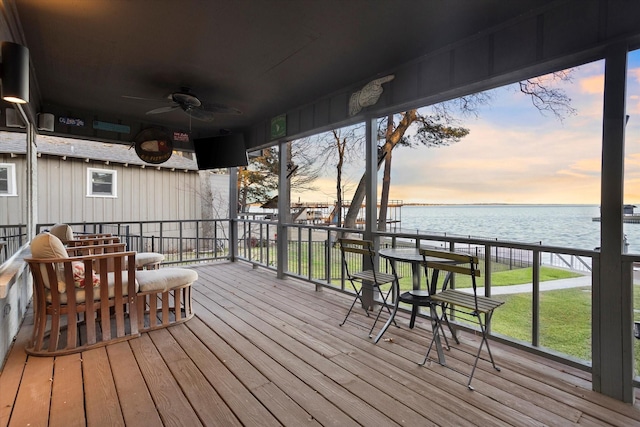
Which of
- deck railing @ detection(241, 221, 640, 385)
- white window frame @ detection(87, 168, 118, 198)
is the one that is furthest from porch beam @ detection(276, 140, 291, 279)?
white window frame @ detection(87, 168, 118, 198)

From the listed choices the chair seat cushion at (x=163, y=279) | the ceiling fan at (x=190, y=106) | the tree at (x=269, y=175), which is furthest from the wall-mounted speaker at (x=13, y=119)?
the tree at (x=269, y=175)

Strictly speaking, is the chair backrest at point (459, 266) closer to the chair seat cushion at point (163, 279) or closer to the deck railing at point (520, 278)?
the deck railing at point (520, 278)

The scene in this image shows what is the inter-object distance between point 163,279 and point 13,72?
6.55ft

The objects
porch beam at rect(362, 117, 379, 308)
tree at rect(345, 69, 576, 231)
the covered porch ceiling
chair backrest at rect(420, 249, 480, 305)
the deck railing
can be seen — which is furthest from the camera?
tree at rect(345, 69, 576, 231)

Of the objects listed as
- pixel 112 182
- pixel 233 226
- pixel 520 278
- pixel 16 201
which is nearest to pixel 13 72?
pixel 16 201

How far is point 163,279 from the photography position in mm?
3193

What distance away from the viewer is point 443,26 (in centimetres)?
263

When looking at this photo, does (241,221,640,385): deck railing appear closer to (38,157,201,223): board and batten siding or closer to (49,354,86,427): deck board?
(49,354,86,427): deck board

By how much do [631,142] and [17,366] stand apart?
4660mm

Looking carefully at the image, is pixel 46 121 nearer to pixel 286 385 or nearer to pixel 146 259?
pixel 146 259

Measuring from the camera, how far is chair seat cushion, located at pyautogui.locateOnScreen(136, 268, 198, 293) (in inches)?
122

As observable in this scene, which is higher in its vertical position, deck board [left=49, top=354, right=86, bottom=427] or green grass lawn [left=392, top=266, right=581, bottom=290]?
deck board [left=49, top=354, right=86, bottom=427]

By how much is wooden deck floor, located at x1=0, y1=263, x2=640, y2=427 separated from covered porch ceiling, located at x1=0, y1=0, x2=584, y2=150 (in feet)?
8.23

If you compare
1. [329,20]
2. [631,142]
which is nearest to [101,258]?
[329,20]
